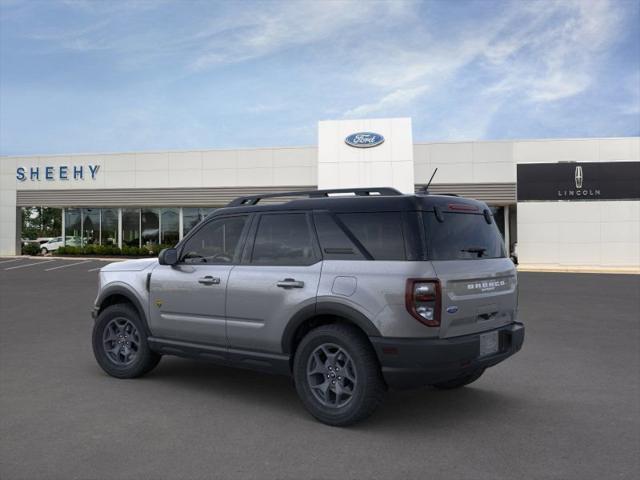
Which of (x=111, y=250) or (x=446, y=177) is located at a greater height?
(x=446, y=177)

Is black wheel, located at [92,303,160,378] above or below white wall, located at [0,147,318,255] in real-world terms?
below

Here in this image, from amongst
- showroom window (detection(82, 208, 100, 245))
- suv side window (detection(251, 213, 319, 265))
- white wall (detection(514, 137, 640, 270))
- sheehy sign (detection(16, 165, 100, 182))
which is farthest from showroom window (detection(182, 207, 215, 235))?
suv side window (detection(251, 213, 319, 265))

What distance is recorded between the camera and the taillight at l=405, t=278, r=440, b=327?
167 inches

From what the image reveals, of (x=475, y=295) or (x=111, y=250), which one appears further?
(x=111, y=250)

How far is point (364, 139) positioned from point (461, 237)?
24775 millimetres

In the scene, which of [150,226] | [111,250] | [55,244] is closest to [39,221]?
[55,244]

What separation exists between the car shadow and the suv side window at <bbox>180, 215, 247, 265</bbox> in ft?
4.33

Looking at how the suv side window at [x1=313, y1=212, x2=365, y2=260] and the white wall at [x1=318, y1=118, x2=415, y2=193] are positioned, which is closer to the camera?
the suv side window at [x1=313, y1=212, x2=365, y2=260]

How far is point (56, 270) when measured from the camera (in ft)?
79.1

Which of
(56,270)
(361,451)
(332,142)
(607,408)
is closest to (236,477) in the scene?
(361,451)

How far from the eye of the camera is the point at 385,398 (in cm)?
532

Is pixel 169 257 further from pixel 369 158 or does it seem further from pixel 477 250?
pixel 369 158

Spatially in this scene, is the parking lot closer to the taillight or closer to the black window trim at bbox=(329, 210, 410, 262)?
the taillight

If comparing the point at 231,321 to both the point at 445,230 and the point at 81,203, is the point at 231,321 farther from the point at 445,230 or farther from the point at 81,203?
the point at 81,203
